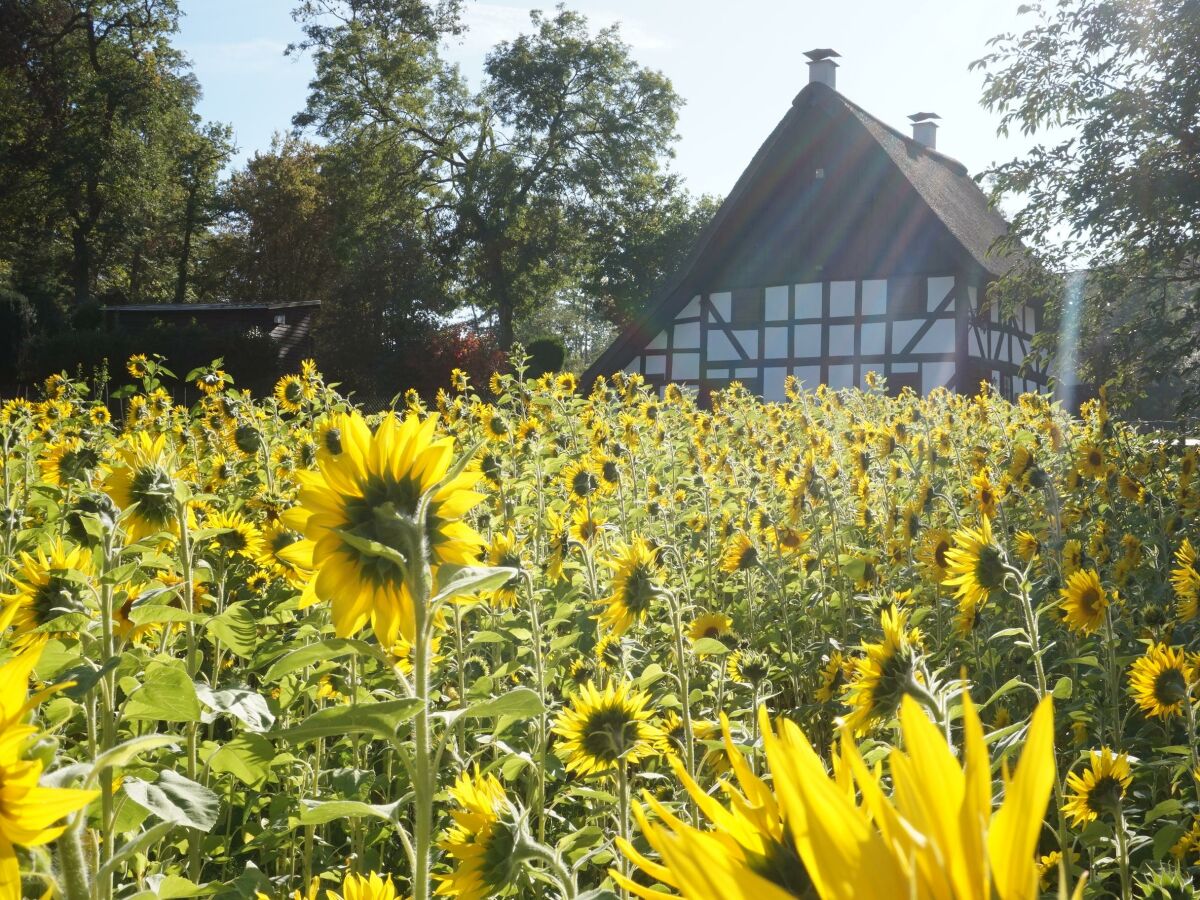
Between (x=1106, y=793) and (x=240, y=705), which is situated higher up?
(x=240, y=705)

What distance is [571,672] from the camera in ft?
9.48

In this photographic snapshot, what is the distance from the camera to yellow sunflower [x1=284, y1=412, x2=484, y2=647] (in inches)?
42.1

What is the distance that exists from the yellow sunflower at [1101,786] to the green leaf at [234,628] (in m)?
1.53

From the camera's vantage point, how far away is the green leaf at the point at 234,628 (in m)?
1.62

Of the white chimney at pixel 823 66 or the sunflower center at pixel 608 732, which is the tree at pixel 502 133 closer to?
the white chimney at pixel 823 66

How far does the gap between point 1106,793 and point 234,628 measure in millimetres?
1668

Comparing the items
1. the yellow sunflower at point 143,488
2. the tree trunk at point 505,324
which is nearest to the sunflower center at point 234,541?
the yellow sunflower at point 143,488

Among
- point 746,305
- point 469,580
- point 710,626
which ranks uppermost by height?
point 746,305

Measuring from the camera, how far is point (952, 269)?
57.6 feet

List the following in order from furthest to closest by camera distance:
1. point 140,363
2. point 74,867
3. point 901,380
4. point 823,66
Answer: point 823,66 → point 901,380 → point 140,363 → point 74,867

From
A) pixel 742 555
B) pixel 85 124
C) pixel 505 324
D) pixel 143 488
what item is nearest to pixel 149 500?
pixel 143 488

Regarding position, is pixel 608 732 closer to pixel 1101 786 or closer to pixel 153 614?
pixel 153 614

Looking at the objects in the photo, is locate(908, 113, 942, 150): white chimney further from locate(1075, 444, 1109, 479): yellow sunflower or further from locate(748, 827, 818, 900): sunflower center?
locate(748, 827, 818, 900): sunflower center

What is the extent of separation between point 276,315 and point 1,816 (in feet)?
112
